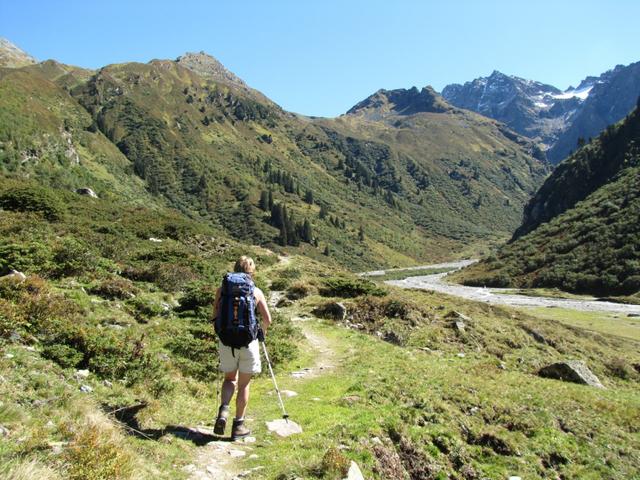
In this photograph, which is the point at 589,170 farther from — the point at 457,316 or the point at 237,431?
the point at 237,431

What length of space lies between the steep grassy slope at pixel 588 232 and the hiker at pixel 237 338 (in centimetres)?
9448

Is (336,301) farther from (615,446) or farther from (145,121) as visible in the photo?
(145,121)

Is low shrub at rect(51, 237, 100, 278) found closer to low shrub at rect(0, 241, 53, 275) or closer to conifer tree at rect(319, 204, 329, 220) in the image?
low shrub at rect(0, 241, 53, 275)

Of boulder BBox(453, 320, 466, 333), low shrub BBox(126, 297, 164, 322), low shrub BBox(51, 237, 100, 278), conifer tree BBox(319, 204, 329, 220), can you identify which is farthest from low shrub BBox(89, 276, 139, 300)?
conifer tree BBox(319, 204, 329, 220)

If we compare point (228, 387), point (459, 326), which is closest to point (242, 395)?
point (228, 387)

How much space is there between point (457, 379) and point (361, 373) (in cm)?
347

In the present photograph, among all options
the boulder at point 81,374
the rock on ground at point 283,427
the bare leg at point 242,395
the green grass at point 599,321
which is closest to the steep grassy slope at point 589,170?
the green grass at point 599,321

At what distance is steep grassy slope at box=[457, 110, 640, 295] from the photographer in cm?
8762

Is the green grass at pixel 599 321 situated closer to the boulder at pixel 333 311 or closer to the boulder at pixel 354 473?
the boulder at pixel 333 311

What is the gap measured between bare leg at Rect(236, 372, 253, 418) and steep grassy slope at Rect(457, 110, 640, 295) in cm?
9447

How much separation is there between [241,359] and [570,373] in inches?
675

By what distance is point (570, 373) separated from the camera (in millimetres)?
18953

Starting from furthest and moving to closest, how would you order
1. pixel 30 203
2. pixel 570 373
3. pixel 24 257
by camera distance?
pixel 30 203
pixel 570 373
pixel 24 257

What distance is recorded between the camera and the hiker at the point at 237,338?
792cm
